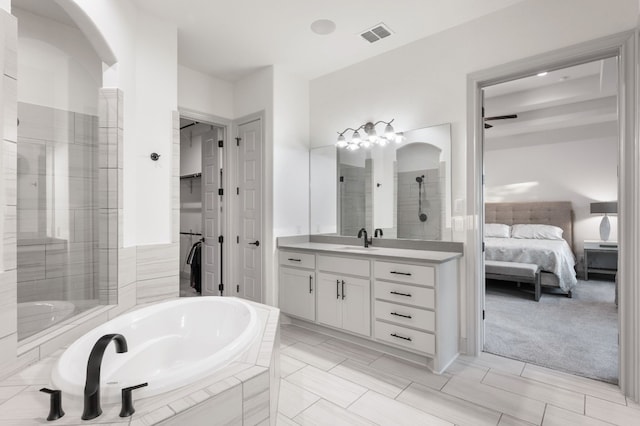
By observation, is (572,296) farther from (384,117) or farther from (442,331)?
(384,117)

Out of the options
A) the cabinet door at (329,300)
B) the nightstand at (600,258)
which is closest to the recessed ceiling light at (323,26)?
the cabinet door at (329,300)

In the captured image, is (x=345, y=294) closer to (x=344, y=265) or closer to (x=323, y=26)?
(x=344, y=265)

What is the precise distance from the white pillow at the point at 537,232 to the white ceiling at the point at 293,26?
4333 mm

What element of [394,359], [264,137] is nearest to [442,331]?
[394,359]

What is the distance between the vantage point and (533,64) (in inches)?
93.4

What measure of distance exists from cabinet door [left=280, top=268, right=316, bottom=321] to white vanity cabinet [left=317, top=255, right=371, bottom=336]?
0.11 m

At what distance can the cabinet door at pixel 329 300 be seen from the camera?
2.91 metres

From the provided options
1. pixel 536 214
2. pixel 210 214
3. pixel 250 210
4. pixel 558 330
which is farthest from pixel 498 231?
pixel 210 214

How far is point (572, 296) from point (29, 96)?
6029mm

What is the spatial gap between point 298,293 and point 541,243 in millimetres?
3957

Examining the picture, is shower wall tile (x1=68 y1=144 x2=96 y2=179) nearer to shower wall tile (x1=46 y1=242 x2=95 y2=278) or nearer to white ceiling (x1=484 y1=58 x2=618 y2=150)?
shower wall tile (x1=46 y1=242 x2=95 y2=278)

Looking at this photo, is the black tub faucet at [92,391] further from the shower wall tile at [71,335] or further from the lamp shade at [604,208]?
the lamp shade at [604,208]

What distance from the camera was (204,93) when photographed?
373 centimetres

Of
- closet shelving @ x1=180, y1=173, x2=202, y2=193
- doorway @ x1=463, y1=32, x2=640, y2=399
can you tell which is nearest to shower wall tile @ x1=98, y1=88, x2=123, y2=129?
closet shelving @ x1=180, y1=173, x2=202, y2=193
